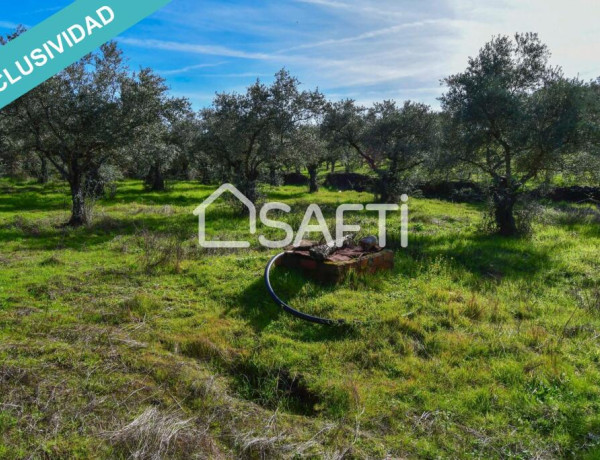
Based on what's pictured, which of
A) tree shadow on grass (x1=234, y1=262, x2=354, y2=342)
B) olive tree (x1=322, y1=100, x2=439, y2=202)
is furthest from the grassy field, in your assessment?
olive tree (x1=322, y1=100, x2=439, y2=202)

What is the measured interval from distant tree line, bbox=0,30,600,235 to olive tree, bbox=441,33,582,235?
3cm

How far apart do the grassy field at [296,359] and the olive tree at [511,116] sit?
347 centimetres

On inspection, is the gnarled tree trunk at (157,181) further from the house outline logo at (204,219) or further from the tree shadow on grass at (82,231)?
the tree shadow on grass at (82,231)

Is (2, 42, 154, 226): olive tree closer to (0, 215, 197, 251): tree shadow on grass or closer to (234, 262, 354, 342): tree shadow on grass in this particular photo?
(0, 215, 197, 251): tree shadow on grass

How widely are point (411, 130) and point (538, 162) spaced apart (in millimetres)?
8593

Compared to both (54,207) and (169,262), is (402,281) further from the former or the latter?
(54,207)

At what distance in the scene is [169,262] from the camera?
31.5ft

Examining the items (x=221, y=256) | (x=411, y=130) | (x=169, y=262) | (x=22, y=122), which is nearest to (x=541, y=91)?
(x=411, y=130)

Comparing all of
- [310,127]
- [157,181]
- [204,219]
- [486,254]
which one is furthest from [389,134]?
[157,181]

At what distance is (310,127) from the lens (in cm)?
1988

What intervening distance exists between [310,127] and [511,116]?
9724 mm

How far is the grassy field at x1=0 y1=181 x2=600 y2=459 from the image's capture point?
407 centimetres

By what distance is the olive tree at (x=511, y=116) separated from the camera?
11992 mm

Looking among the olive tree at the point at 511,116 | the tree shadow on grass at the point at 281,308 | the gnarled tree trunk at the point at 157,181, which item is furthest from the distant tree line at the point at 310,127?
the tree shadow on grass at the point at 281,308
